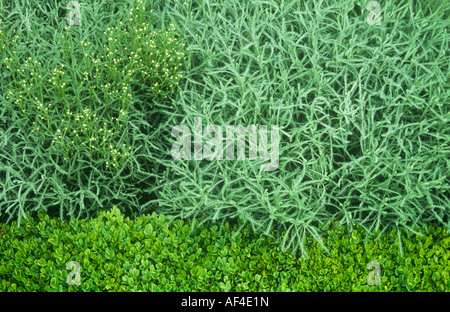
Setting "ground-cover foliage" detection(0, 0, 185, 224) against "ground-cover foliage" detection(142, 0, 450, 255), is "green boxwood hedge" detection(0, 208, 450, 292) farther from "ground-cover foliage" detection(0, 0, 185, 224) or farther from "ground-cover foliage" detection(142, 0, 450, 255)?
"ground-cover foliage" detection(0, 0, 185, 224)

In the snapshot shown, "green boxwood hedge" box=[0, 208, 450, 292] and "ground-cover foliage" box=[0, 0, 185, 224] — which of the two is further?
"ground-cover foliage" box=[0, 0, 185, 224]

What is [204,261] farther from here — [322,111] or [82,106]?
[82,106]

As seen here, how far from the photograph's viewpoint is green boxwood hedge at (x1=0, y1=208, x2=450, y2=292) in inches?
103

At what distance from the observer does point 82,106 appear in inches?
114

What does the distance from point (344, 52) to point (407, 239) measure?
1195 mm

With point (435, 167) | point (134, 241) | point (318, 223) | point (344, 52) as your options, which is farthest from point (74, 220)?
point (435, 167)

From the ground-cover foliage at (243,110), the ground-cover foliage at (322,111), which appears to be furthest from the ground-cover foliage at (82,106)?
the ground-cover foliage at (322,111)

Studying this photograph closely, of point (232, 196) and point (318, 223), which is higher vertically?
point (232, 196)

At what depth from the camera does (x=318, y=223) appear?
2869 mm

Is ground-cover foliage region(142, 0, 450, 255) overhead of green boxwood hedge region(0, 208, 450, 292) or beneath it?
overhead

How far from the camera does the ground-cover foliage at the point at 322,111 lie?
8.64 feet

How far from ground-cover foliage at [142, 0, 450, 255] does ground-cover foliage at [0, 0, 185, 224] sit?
22cm

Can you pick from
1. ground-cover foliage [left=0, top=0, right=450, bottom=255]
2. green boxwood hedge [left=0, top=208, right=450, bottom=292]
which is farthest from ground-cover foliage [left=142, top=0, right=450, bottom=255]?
green boxwood hedge [left=0, top=208, right=450, bottom=292]
